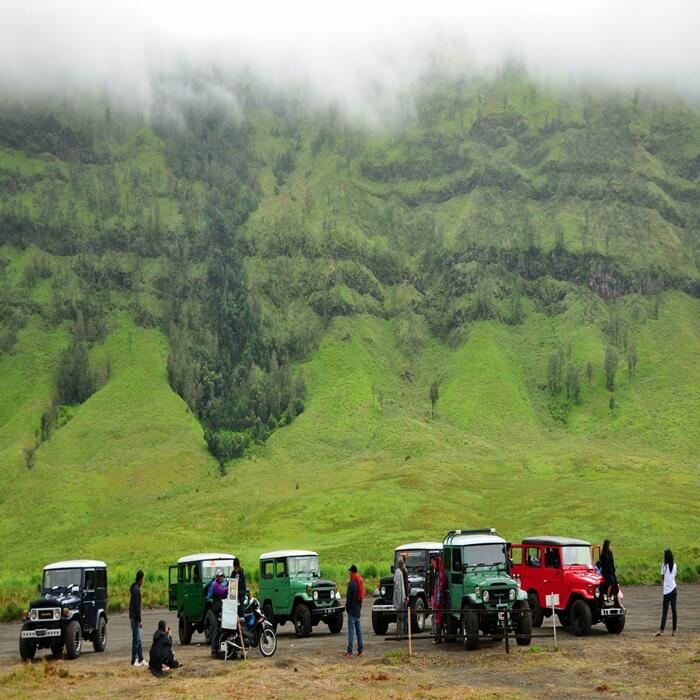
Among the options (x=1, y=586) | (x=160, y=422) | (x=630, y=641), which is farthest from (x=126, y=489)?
(x=630, y=641)

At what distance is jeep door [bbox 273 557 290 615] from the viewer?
133ft

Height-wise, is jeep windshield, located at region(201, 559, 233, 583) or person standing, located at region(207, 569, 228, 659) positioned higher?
jeep windshield, located at region(201, 559, 233, 583)

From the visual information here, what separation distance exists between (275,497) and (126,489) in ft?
120

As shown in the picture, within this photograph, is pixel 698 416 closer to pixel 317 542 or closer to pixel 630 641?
pixel 317 542

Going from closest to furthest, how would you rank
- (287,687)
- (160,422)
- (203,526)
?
(287,687) → (203,526) → (160,422)

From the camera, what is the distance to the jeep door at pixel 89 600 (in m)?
36.5

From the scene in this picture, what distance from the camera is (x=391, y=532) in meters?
116

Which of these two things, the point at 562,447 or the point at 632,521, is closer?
the point at 632,521

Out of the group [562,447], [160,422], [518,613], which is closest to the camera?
[518,613]

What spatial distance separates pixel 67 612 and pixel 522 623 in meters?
16.4

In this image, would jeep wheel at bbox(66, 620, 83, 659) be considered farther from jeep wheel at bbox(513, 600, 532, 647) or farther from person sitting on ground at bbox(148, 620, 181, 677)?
jeep wheel at bbox(513, 600, 532, 647)

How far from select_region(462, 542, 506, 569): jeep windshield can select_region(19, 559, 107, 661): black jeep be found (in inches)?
580

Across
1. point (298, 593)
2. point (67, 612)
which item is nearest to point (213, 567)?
point (298, 593)

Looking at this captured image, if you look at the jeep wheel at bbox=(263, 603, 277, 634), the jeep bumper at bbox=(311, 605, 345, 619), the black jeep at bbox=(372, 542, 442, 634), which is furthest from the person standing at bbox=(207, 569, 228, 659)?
the black jeep at bbox=(372, 542, 442, 634)
